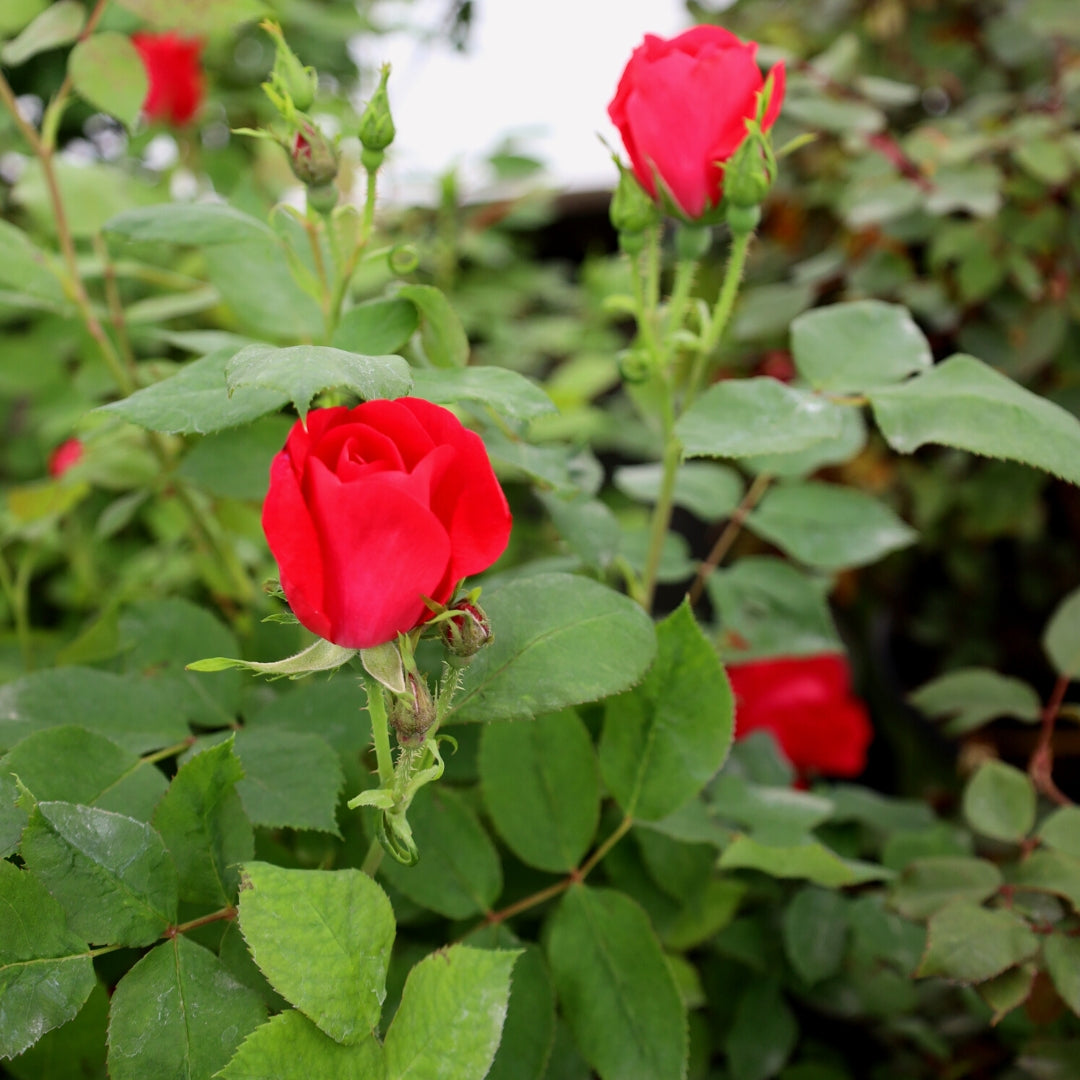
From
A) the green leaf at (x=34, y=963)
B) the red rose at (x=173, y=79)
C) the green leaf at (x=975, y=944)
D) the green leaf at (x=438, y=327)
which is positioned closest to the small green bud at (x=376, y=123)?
the green leaf at (x=438, y=327)

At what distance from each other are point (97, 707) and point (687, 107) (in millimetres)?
325

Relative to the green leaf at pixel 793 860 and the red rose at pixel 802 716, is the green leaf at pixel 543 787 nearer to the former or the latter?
the green leaf at pixel 793 860

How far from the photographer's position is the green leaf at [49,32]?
47 cm

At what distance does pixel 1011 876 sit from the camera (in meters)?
0.47

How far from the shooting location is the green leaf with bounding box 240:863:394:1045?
0.26 metres

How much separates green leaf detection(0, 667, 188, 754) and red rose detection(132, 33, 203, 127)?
65 cm

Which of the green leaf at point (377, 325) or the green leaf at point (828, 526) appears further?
the green leaf at point (828, 526)

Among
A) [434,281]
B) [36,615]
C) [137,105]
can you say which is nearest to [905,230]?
[434,281]

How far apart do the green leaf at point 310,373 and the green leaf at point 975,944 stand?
31cm

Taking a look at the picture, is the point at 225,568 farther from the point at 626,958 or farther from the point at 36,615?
the point at 36,615

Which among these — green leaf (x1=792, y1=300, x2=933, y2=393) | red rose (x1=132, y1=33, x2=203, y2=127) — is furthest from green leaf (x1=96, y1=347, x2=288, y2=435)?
red rose (x1=132, y1=33, x2=203, y2=127)

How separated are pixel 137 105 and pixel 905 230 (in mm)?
615

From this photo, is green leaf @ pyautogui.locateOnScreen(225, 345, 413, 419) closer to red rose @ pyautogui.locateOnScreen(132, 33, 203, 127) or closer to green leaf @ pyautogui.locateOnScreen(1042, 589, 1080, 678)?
green leaf @ pyautogui.locateOnScreen(1042, 589, 1080, 678)

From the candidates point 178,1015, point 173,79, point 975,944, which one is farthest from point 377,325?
point 173,79
